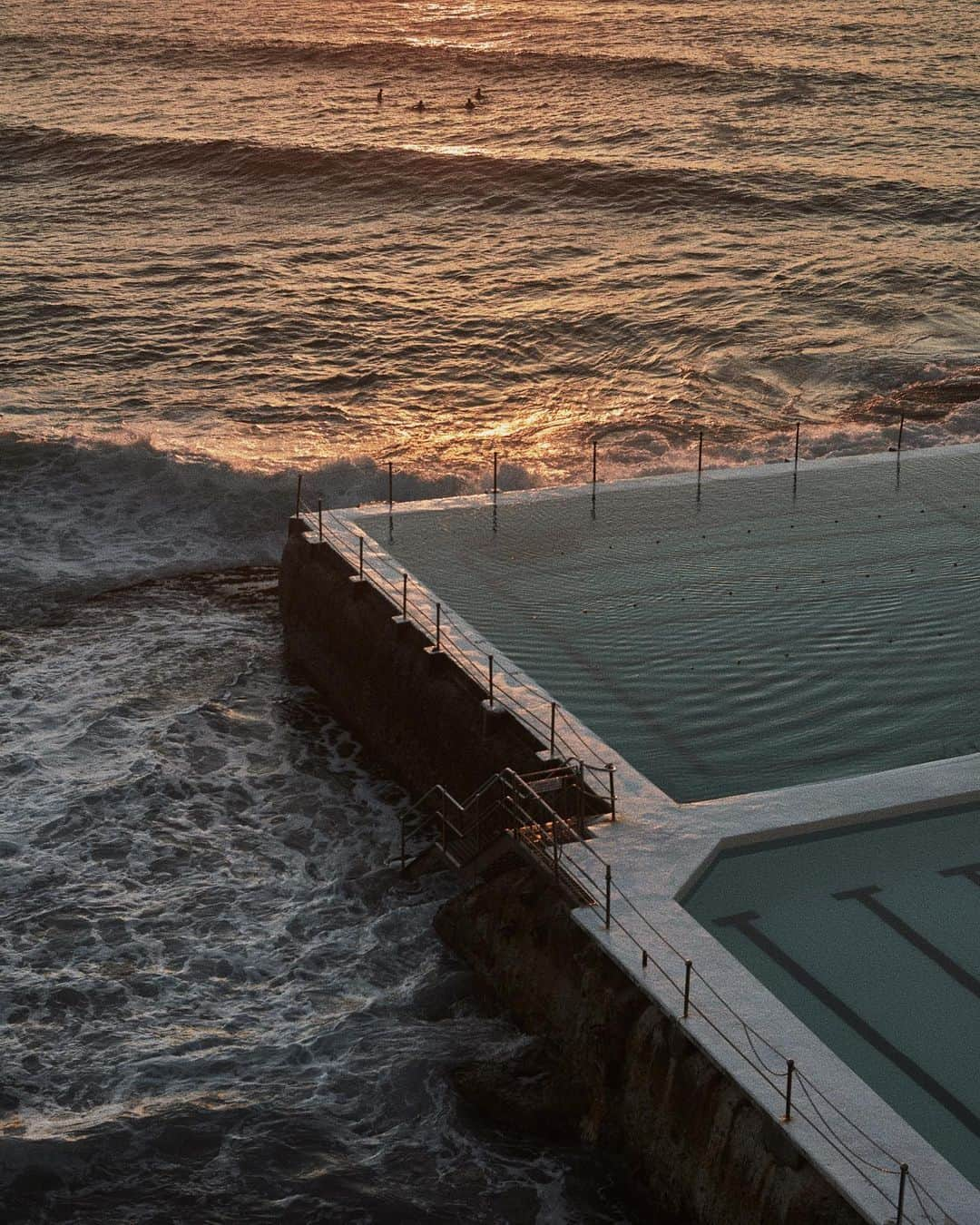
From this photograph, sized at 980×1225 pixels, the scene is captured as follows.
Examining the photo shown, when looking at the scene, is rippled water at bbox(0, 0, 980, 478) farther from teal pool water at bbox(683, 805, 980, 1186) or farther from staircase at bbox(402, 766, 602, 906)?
teal pool water at bbox(683, 805, 980, 1186)

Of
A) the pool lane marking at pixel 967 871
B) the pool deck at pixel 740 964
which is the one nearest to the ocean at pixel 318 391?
the pool deck at pixel 740 964

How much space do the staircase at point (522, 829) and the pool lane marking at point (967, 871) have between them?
2.73 metres

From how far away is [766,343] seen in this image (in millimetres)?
36750

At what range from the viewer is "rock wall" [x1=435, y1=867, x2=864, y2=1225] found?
10547mm

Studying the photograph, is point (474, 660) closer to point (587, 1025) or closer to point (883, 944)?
point (587, 1025)

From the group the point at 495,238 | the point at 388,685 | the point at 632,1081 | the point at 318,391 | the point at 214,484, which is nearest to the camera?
the point at 632,1081

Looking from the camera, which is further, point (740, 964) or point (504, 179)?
point (504, 179)

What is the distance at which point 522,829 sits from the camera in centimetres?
1404

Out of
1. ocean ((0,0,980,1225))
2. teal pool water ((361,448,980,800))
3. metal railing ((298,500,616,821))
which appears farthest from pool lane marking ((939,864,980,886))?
ocean ((0,0,980,1225))

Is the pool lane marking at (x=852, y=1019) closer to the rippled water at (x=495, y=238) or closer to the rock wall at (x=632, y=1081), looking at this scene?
the rock wall at (x=632, y=1081)

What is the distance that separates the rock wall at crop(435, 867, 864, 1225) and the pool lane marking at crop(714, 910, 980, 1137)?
3.34ft

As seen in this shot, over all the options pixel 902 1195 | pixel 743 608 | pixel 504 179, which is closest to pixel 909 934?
pixel 902 1195

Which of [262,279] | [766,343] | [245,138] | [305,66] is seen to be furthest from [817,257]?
[305,66]

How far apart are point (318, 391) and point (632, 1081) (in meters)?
24.2
